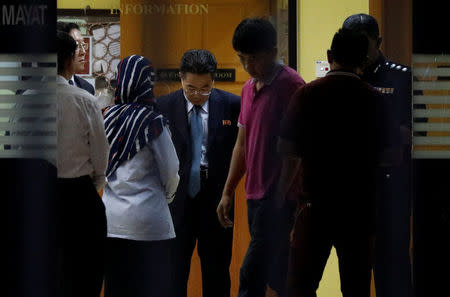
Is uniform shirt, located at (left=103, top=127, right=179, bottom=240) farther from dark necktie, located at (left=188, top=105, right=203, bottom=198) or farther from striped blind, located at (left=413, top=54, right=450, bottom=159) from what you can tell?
striped blind, located at (left=413, top=54, right=450, bottom=159)

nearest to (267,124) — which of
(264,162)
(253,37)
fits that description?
(264,162)

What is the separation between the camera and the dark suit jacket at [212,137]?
145 inches

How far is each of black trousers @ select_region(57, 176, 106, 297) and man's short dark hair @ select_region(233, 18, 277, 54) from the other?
3.18ft

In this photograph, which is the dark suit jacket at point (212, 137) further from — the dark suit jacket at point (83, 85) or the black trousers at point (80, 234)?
the black trousers at point (80, 234)

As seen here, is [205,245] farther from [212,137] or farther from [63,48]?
[63,48]

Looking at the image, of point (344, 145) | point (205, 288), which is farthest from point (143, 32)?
point (205, 288)

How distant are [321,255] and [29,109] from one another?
4.41 feet

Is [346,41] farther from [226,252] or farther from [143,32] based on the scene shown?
[226,252]

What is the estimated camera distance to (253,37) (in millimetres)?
3451

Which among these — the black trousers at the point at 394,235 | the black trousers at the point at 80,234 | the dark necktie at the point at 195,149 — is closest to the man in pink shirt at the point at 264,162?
the dark necktie at the point at 195,149

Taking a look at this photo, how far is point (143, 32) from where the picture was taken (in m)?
3.33

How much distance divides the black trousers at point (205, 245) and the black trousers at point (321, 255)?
0.79 metres

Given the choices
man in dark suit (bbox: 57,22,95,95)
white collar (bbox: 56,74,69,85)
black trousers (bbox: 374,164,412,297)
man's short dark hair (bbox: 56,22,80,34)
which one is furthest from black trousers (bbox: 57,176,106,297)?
black trousers (bbox: 374,164,412,297)

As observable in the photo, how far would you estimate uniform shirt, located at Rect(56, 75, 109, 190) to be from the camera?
10.0ft
